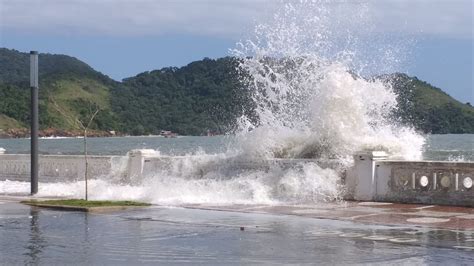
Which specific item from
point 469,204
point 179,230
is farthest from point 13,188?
point 469,204

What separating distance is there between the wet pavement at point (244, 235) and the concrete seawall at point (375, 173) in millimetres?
720

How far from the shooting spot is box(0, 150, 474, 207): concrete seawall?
736 inches

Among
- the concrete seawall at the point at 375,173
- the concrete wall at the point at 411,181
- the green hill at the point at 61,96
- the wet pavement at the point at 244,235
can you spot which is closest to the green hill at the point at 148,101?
the green hill at the point at 61,96

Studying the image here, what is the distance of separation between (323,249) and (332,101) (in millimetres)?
10875

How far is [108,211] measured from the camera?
18.9 metres

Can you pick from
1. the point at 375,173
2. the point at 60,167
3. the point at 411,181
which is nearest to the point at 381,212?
the point at 411,181

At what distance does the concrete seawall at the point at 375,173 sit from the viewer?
61.4 ft

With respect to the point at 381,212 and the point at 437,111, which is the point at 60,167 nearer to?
the point at 381,212

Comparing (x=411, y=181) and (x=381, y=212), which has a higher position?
(x=411, y=181)

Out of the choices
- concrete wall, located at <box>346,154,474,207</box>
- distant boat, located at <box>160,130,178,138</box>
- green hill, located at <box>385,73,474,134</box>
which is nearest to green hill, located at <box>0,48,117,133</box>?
distant boat, located at <box>160,130,178,138</box>

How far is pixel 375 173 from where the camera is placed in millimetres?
20109

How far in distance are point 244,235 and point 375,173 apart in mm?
6984

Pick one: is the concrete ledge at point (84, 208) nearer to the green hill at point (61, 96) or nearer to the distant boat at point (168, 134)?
the green hill at point (61, 96)

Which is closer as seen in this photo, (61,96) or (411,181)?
(411,181)
